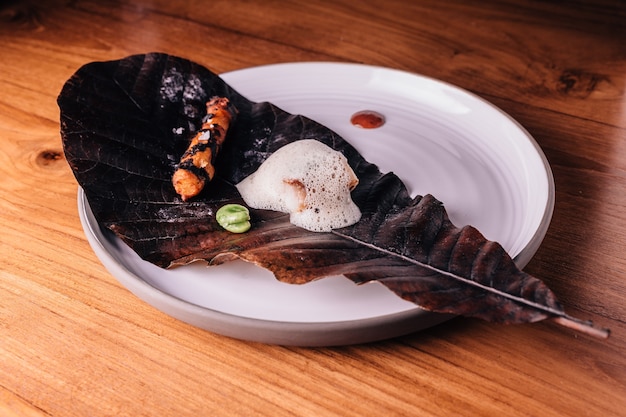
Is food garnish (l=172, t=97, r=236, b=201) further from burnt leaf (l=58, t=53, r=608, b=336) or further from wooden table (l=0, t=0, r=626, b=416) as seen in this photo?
wooden table (l=0, t=0, r=626, b=416)

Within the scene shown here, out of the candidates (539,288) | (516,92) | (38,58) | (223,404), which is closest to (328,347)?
(223,404)

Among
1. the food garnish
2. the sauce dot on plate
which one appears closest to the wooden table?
the food garnish

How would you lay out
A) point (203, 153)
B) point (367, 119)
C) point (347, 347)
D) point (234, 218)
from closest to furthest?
point (347, 347), point (234, 218), point (203, 153), point (367, 119)

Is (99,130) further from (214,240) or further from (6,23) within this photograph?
(6,23)

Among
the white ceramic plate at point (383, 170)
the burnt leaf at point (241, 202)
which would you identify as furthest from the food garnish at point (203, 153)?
the white ceramic plate at point (383, 170)

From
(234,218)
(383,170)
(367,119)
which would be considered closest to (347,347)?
(234,218)

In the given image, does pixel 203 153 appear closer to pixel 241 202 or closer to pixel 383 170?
pixel 241 202

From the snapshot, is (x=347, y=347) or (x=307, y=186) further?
(x=307, y=186)
